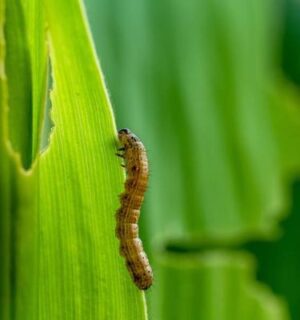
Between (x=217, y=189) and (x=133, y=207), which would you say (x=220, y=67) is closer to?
(x=217, y=189)

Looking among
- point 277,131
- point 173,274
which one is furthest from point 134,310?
point 277,131

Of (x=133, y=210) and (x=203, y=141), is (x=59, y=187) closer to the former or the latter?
(x=133, y=210)

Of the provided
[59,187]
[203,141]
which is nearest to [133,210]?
[59,187]

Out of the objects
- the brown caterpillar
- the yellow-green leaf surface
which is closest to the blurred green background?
the brown caterpillar

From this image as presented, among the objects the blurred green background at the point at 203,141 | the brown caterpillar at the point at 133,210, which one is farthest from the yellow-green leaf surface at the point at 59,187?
the blurred green background at the point at 203,141

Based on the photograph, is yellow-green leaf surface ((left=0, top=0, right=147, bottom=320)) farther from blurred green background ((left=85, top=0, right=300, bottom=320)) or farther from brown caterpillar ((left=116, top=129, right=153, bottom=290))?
blurred green background ((left=85, top=0, right=300, bottom=320))
